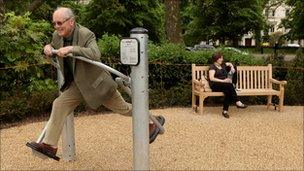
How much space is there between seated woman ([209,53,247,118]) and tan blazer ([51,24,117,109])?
4.85 meters

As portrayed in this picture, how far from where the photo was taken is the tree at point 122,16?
25094mm

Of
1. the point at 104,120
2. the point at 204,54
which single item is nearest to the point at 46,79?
the point at 104,120

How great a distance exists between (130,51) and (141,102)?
43 centimetres

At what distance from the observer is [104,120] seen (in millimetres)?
9055

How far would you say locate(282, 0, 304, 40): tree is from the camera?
21.1 metres

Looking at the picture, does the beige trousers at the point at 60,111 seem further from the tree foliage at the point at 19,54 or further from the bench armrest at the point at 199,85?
the bench armrest at the point at 199,85

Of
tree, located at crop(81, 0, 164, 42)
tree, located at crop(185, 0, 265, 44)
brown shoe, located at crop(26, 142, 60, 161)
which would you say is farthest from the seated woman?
tree, located at crop(185, 0, 265, 44)

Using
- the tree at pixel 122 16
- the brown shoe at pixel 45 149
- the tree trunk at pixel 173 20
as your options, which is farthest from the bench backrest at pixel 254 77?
the tree at pixel 122 16

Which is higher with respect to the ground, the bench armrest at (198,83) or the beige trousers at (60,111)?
the beige trousers at (60,111)

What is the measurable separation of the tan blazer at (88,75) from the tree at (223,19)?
29407mm

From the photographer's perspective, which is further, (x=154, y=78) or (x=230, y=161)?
(x=154, y=78)

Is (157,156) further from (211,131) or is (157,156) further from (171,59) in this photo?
(171,59)

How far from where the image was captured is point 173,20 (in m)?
15.7

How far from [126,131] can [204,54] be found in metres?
3.60
